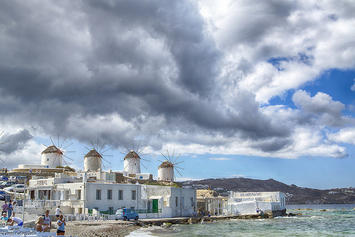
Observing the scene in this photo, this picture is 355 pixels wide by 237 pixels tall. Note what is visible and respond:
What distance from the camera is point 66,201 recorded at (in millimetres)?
36188

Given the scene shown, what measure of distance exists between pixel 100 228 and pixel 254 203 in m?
38.0

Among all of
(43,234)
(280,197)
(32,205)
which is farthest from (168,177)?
(43,234)

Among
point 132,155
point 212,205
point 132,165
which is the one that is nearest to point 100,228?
point 212,205

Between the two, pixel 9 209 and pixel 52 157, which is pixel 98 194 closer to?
pixel 9 209

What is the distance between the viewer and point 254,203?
196 ft

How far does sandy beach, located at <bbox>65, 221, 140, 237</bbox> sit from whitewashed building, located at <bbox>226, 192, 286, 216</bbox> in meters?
30.8

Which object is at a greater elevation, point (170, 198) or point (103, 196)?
point (103, 196)

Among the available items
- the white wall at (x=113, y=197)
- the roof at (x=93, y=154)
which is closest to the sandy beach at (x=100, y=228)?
the white wall at (x=113, y=197)

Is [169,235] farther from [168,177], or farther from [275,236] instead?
[168,177]

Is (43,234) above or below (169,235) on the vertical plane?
above

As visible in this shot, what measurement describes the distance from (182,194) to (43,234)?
31.4 meters

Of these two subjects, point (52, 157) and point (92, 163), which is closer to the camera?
point (52, 157)

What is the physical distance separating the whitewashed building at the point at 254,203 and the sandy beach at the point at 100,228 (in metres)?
30.8

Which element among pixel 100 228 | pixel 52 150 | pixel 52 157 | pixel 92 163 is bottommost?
pixel 100 228
